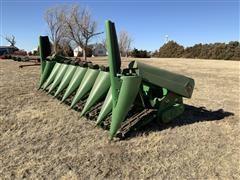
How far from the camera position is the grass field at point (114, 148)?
392cm

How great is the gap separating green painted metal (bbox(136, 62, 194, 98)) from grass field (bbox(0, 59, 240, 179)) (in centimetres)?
57

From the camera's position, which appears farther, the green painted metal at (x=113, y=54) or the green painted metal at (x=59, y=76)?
the green painted metal at (x=59, y=76)

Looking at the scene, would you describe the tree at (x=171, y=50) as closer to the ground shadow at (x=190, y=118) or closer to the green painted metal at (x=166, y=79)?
the ground shadow at (x=190, y=118)

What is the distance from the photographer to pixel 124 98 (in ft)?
15.3

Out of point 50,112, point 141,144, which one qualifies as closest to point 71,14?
point 50,112

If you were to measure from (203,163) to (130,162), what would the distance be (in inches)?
34.6

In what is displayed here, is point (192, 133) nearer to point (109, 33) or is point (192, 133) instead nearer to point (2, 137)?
point (109, 33)

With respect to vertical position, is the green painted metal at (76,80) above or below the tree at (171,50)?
above

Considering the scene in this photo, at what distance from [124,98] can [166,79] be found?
91cm

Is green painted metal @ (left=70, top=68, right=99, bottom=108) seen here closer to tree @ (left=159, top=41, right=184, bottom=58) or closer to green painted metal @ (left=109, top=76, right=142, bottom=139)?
green painted metal @ (left=109, top=76, right=142, bottom=139)

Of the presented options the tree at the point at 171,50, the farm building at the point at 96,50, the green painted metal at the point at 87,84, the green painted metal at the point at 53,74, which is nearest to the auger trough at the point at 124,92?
the green painted metal at the point at 87,84

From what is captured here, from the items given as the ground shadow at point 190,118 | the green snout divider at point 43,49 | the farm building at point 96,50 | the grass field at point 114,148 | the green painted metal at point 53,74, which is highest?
the green snout divider at point 43,49

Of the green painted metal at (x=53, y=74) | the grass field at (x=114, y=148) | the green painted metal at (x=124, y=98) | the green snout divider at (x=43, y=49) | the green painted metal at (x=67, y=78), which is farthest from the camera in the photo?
the green snout divider at (x=43, y=49)

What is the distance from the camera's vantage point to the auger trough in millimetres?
4703
